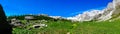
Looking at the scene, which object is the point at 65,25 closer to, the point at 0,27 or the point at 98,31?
the point at 98,31

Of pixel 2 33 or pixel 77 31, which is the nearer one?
pixel 2 33

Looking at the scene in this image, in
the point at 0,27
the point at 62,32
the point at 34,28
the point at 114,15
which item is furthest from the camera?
the point at 114,15

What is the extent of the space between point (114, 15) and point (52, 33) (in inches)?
1578

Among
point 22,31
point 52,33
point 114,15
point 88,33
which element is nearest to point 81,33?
point 88,33

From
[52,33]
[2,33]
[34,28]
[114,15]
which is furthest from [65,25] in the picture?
[114,15]

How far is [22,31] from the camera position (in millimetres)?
40688

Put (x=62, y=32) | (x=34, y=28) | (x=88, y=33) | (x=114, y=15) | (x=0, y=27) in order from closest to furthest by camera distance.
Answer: (x=0, y=27) < (x=88, y=33) < (x=62, y=32) < (x=34, y=28) < (x=114, y=15)

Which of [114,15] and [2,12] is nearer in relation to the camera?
[2,12]

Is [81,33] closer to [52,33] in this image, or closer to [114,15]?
[52,33]

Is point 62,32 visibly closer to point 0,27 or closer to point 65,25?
point 65,25

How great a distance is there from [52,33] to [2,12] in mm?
12393

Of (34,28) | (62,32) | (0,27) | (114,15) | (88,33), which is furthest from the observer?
(114,15)

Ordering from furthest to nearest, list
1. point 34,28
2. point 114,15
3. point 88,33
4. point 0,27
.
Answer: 1. point 114,15
2. point 34,28
3. point 88,33
4. point 0,27

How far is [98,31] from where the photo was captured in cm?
3806
